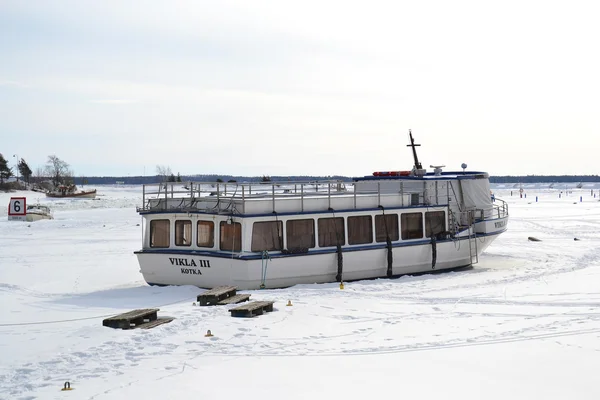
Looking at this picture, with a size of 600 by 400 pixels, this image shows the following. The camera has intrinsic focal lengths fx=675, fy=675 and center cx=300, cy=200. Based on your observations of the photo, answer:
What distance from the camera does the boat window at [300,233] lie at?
1941 centimetres

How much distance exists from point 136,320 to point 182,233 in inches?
244

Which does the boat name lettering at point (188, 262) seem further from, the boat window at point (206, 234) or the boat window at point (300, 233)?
the boat window at point (300, 233)

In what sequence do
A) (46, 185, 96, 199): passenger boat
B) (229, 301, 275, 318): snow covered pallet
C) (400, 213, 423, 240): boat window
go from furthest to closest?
1. (46, 185, 96, 199): passenger boat
2. (400, 213, 423, 240): boat window
3. (229, 301, 275, 318): snow covered pallet

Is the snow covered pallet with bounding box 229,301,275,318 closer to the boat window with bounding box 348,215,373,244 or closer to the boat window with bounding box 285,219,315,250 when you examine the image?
the boat window with bounding box 285,219,315,250

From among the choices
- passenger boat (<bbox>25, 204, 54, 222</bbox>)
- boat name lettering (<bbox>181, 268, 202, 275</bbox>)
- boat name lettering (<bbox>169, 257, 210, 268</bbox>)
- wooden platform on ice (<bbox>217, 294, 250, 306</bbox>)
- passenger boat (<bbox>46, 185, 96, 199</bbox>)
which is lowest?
wooden platform on ice (<bbox>217, 294, 250, 306</bbox>)

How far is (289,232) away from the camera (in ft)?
63.7

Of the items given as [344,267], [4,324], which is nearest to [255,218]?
[344,267]

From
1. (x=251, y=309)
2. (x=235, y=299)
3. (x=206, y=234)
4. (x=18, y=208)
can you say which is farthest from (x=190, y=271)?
(x=18, y=208)

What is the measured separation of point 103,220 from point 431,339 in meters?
39.0

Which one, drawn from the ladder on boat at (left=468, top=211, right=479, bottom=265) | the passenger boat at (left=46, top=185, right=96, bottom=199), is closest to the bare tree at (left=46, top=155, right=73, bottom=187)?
the passenger boat at (left=46, top=185, right=96, bottom=199)

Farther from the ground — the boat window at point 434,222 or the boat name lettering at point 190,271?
the boat window at point 434,222

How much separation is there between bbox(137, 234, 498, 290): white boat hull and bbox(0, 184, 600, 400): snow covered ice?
1.79 feet

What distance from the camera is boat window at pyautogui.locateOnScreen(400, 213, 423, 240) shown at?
2194 centimetres

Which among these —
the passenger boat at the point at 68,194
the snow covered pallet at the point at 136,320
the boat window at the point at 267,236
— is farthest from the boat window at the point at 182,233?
the passenger boat at the point at 68,194
